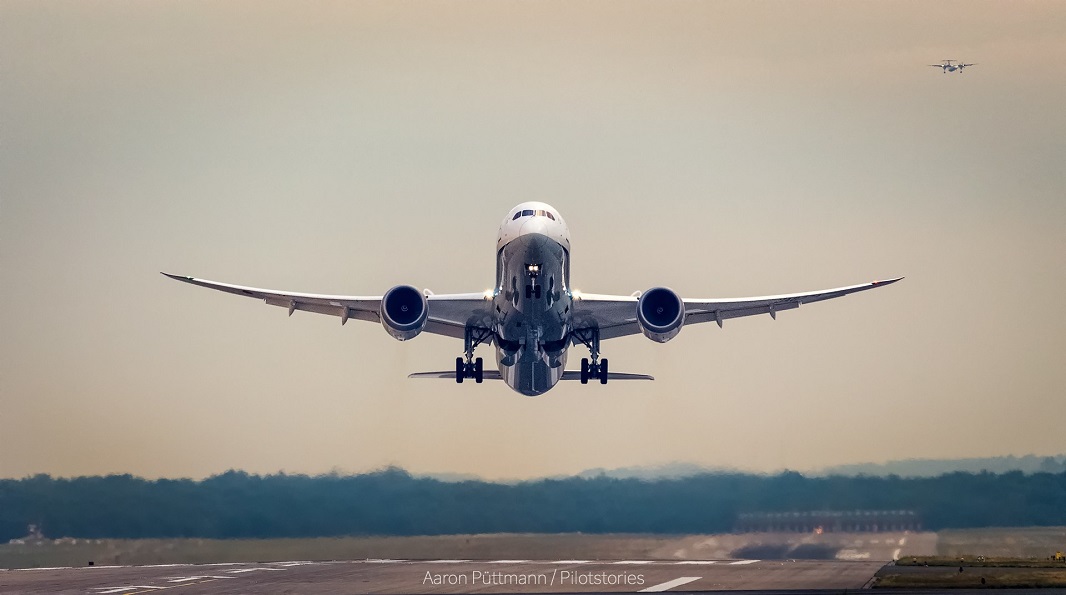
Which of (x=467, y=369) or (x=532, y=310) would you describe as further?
(x=467, y=369)

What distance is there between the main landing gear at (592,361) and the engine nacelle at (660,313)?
4814 mm

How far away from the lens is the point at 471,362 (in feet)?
185

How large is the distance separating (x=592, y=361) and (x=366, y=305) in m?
9.56

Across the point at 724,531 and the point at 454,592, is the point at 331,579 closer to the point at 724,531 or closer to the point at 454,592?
the point at 454,592

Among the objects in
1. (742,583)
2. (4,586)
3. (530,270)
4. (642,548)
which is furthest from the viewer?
(642,548)

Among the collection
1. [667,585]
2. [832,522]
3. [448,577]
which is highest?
[832,522]

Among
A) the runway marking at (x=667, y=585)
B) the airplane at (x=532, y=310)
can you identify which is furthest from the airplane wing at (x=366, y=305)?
the runway marking at (x=667, y=585)

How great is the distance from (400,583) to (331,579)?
4.41 metres

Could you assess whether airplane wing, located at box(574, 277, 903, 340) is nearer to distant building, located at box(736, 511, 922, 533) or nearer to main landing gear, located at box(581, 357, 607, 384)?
main landing gear, located at box(581, 357, 607, 384)

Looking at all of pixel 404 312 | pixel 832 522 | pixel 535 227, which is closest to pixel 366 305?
pixel 404 312

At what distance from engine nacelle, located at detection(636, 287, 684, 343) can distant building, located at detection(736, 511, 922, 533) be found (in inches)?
433

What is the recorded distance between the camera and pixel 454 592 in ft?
161

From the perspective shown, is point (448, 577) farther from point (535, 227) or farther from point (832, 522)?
point (535, 227)

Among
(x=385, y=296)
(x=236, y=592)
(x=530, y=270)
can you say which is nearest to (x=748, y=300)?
(x=530, y=270)
